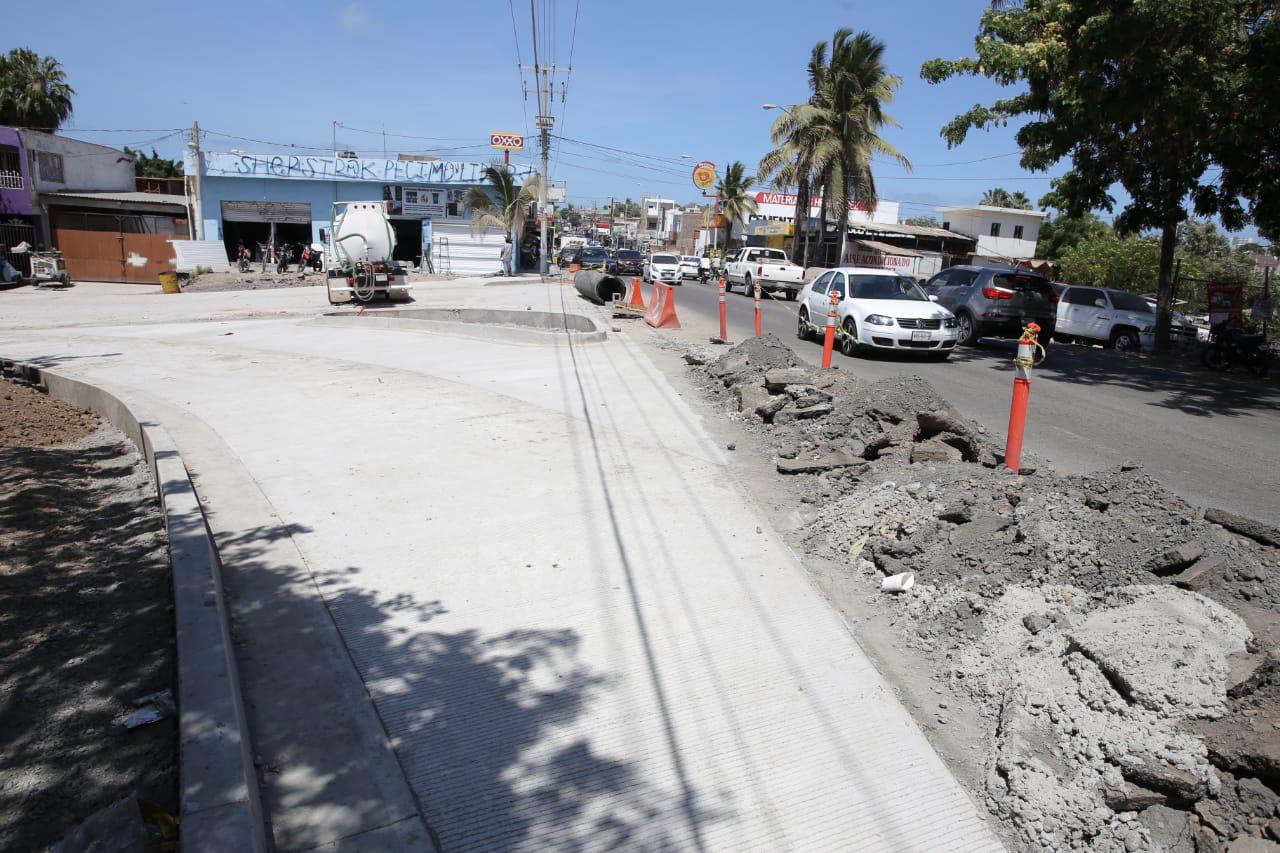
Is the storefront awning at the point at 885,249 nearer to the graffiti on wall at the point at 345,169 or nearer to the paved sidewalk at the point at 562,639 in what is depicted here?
the graffiti on wall at the point at 345,169

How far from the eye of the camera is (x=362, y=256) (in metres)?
27.5

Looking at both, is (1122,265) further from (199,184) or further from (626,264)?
(199,184)

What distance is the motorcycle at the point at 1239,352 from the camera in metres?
15.6

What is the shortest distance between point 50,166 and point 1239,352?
47184 mm

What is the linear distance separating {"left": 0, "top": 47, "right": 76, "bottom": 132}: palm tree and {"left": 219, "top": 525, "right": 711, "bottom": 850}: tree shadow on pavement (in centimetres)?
5638

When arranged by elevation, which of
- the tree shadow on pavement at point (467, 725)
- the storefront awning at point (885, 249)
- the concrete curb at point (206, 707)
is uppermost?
the storefront awning at point (885, 249)

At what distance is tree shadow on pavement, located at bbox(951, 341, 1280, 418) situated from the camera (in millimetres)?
12000

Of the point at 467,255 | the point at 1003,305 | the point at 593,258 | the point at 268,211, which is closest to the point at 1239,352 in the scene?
the point at 1003,305

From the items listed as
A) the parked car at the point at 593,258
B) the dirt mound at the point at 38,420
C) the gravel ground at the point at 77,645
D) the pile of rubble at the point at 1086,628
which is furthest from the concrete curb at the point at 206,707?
the parked car at the point at 593,258

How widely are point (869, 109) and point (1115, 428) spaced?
108 feet

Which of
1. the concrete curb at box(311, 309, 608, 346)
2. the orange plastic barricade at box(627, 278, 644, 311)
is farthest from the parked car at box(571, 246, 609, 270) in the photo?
the concrete curb at box(311, 309, 608, 346)

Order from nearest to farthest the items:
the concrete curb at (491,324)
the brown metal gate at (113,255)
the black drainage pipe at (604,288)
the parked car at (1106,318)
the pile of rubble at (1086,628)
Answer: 1. the pile of rubble at (1086,628)
2. the concrete curb at (491,324)
3. the parked car at (1106,318)
4. the black drainage pipe at (604,288)
5. the brown metal gate at (113,255)

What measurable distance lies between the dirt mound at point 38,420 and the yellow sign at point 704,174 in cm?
5355

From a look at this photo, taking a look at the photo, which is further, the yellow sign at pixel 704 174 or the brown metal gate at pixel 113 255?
the yellow sign at pixel 704 174
